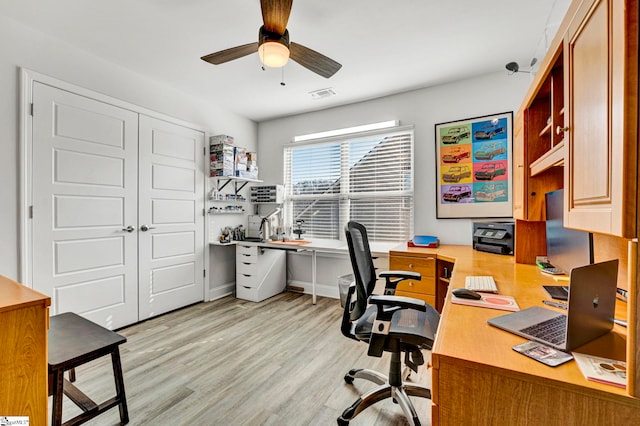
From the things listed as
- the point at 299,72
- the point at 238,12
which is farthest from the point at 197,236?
the point at 238,12

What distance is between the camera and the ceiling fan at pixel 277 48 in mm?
1604

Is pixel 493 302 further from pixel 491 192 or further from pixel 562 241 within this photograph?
pixel 491 192

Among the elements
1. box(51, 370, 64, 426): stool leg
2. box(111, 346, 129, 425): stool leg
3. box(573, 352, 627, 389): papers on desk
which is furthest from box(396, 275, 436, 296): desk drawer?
box(51, 370, 64, 426): stool leg

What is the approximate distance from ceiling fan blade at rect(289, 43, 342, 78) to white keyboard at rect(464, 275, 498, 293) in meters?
1.68

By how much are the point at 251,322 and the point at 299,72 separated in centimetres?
266

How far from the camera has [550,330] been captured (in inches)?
39.6

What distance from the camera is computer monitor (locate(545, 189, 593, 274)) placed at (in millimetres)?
1418

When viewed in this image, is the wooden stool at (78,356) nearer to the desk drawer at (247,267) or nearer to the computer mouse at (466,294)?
the computer mouse at (466,294)

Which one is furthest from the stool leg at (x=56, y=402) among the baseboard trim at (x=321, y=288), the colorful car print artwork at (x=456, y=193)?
the colorful car print artwork at (x=456, y=193)

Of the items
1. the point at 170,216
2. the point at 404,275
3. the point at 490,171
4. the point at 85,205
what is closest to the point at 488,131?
the point at 490,171

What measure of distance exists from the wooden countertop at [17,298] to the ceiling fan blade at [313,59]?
195 centimetres

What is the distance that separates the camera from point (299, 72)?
118 inches

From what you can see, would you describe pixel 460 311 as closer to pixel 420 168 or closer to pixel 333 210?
pixel 420 168

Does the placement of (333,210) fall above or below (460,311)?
above
